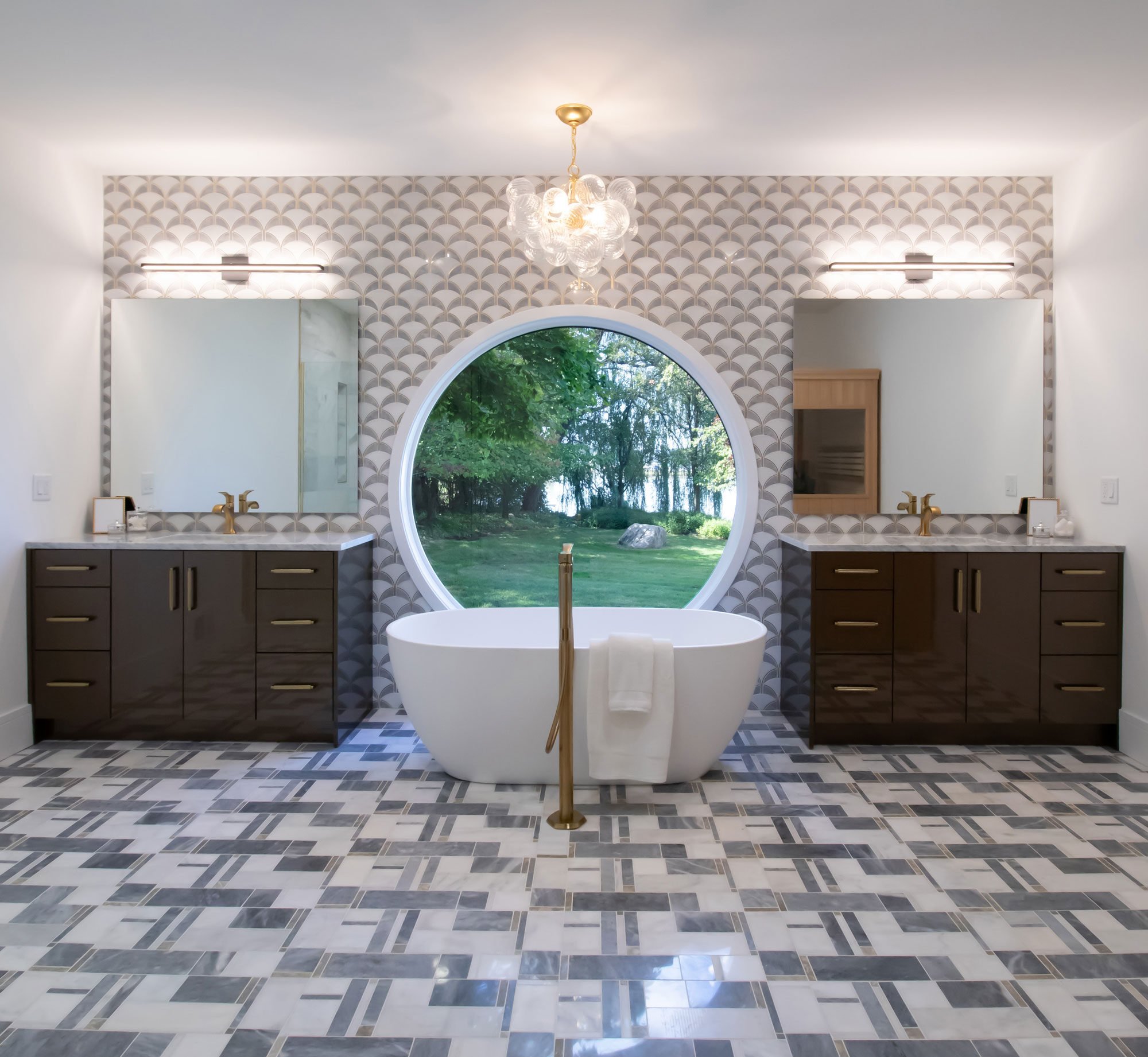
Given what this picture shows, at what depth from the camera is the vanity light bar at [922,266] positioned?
4.12 meters

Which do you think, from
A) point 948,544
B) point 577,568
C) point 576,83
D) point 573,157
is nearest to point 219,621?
point 573,157

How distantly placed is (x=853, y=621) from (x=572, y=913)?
6.37 ft

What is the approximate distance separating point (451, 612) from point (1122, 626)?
2890mm

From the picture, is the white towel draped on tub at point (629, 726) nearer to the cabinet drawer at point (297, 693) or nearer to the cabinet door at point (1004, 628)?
the cabinet drawer at point (297, 693)

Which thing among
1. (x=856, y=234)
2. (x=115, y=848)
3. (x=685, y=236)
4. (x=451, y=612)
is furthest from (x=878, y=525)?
(x=115, y=848)

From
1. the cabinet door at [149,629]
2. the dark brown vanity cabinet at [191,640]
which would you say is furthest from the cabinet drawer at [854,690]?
the cabinet door at [149,629]

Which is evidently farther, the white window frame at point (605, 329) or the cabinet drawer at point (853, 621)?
the white window frame at point (605, 329)

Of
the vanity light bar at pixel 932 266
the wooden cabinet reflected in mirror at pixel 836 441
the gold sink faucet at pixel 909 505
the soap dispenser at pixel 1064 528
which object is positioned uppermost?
the vanity light bar at pixel 932 266

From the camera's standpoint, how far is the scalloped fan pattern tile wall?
13.6 ft

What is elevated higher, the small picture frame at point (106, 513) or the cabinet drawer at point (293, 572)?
the small picture frame at point (106, 513)

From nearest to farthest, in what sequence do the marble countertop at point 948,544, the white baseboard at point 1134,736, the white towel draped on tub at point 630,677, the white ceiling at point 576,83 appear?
the white ceiling at point 576,83 → the white towel draped on tub at point 630,677 → the white baseboard at point 1134,736 → the marble countertop at point 948,544

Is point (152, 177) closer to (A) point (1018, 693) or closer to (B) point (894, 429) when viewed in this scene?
(B) point (894, 429)

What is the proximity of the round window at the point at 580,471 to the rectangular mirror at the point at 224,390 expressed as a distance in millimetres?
2825

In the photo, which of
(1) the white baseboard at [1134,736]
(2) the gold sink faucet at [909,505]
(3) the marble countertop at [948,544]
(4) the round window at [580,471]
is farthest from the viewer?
(4) the round window at [580,471]
